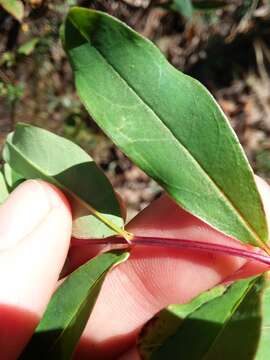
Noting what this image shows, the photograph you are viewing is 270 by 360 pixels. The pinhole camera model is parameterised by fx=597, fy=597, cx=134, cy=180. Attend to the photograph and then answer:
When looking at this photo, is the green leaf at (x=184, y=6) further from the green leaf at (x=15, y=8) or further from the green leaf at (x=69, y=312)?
the green leaf at (x=69, y=312)

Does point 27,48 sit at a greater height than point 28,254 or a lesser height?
greater

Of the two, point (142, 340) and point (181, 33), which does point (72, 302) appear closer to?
point (142, 340)

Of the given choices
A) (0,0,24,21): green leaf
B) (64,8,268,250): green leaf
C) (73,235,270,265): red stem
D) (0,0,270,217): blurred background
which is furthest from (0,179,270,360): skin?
(0,0,270,217): blurred background

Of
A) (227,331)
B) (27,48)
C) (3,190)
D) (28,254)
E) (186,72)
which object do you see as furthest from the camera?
(186,72)

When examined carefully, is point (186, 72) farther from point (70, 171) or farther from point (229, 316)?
point (229, 316)

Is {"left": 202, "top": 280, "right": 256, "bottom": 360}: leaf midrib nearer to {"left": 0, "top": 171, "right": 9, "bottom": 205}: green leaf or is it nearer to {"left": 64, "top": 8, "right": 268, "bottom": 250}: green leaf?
{"left": 64, "top": 8, "right": 268, "bottom": 250}: green leaf

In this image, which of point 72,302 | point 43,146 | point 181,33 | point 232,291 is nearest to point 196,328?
point 232,291

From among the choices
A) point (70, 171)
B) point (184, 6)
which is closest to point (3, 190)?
point (70, 171)
